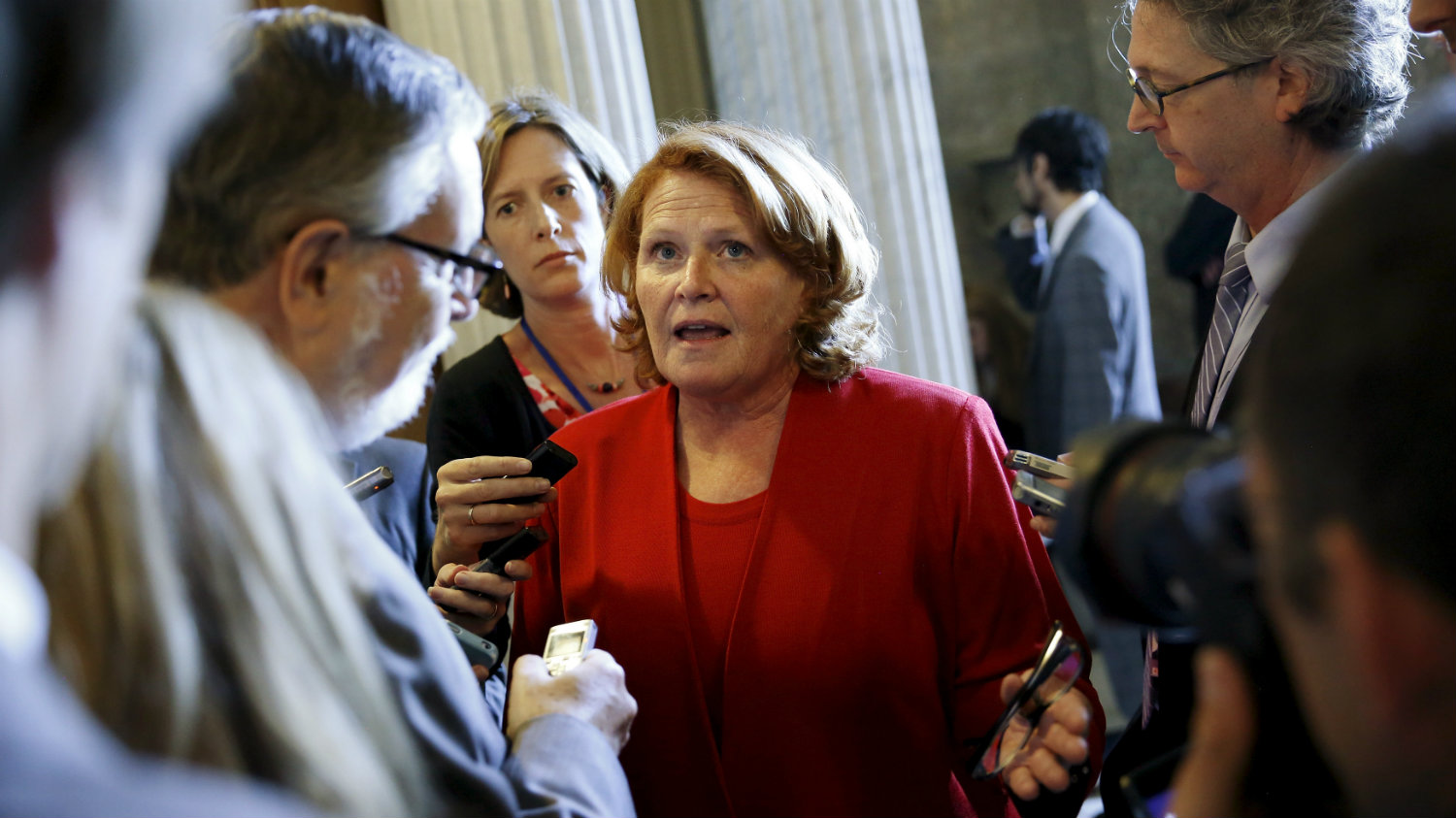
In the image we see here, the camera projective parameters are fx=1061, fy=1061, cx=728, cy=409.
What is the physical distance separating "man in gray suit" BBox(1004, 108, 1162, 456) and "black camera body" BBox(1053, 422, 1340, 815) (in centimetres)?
297

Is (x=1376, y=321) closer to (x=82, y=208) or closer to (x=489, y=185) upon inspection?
(x=82, y=208)

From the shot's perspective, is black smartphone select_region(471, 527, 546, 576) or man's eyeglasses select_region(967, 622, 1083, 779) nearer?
man's eyeglasses select_region(967, 622, 1083, 779)

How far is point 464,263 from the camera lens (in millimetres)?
1319

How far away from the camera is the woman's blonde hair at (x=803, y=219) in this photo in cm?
193

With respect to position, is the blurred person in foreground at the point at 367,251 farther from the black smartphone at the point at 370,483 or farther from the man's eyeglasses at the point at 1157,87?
the man's eyeglasses at the point at 1157,87

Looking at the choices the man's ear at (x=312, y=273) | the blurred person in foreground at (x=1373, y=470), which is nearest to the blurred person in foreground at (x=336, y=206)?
the man's ear at (x=312, y=273)

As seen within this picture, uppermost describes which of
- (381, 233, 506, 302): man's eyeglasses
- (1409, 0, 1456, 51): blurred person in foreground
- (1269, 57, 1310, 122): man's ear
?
(1409, 0, 1456, 51): blurred person in foreground

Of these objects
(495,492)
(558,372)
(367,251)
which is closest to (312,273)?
(367,251)

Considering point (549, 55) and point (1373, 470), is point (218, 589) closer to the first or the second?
point (1373, 470)

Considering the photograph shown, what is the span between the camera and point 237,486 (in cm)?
85

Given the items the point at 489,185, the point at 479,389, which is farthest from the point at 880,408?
the point at 489,185

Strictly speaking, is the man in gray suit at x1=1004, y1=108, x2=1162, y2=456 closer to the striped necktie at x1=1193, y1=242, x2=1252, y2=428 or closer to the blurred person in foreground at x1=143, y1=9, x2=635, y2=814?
the striped necktie at x1=1193, y1=242, x2=1252, y2=428

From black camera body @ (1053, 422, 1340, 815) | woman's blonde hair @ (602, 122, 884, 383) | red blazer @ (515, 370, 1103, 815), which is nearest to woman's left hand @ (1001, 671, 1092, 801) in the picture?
red blazer @ (515, 370, 1103, 815)

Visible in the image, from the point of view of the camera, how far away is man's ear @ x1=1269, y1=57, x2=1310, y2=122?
→ 1711mm
